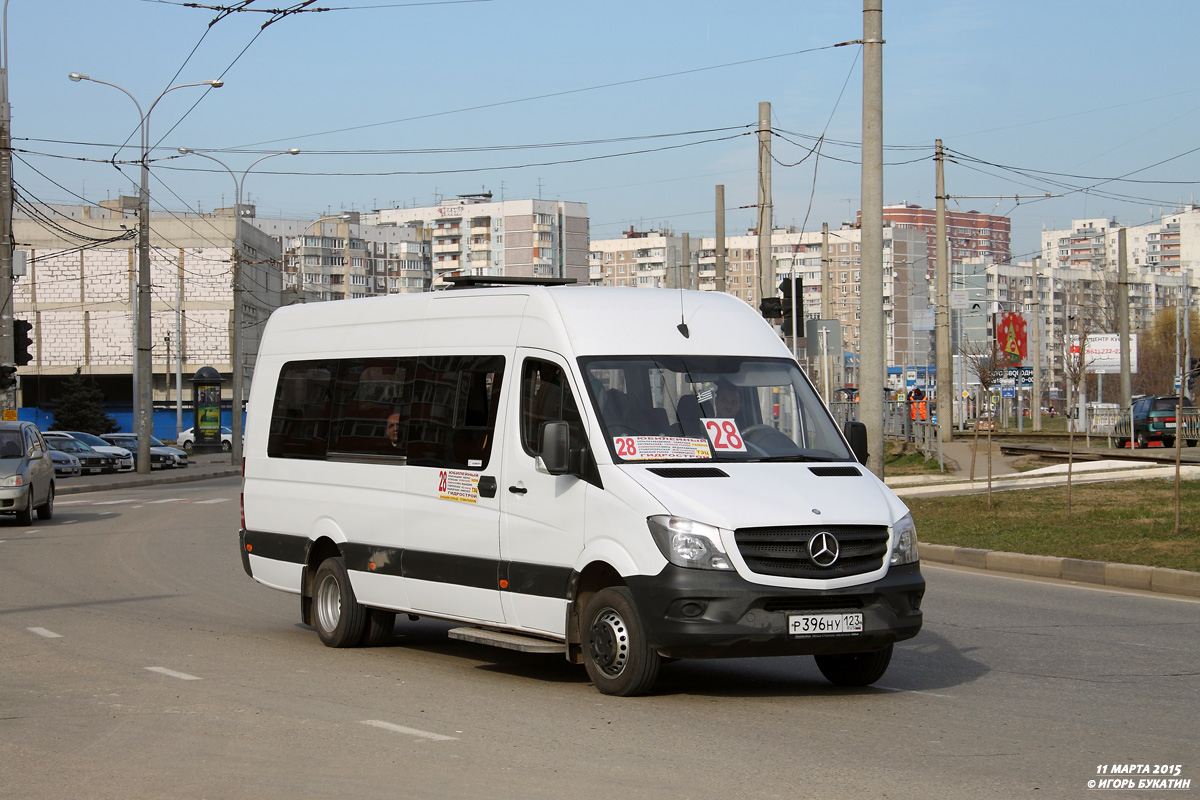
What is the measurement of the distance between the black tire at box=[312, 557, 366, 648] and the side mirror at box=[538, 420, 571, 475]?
2697mm

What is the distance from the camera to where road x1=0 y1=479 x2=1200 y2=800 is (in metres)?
6.06

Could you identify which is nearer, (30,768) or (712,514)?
(30,768)

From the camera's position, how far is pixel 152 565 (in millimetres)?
16844

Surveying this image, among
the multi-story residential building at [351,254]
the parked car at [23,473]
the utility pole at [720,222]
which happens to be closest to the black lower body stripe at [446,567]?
the parked car at [23,473]

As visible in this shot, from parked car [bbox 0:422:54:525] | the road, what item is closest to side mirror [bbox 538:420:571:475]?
the road

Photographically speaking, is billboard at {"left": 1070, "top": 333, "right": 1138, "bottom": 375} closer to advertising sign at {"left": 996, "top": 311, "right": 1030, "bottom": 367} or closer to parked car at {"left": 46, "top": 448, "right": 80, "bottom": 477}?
advertising sign at {"left": 996, "top": 311, "right": 1030, "bottom": 367}

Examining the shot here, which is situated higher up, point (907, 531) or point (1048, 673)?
point (907, 531)

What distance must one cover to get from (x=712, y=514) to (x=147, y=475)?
38314 mm

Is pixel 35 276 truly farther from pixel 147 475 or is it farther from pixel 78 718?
pixel 78 718

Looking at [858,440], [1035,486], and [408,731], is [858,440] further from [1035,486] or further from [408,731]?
[1035,486]

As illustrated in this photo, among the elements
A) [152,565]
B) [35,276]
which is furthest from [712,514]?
[35,276]

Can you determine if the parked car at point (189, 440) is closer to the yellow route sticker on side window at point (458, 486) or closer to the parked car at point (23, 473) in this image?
the parked car at point (23, 473)

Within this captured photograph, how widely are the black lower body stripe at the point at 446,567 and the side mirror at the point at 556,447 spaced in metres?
0.60

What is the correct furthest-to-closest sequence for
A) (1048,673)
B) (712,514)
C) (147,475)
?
(147,475) → (1048,673) → (712,514)
